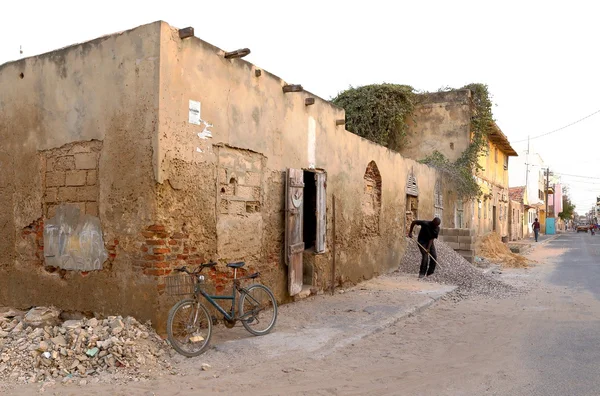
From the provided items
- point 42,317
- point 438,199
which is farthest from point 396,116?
point 42,317

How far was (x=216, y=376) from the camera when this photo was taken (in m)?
4.79

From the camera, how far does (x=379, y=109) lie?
2112 centimetres

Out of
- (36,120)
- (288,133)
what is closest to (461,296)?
(288,133)

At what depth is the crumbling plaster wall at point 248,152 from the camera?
19.4 feet

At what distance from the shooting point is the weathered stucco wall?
2117 cm

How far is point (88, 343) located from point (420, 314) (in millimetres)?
5107

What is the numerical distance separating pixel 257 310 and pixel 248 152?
7.45 feet

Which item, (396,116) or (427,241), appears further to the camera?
(396,116)

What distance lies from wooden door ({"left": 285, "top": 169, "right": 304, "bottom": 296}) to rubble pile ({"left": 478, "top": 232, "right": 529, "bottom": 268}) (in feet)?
34.3

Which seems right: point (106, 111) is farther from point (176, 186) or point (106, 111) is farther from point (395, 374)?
point (395, 374)

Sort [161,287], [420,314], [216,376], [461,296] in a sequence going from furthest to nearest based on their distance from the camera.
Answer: [461,296], [420,314], [161,287], [216,376]

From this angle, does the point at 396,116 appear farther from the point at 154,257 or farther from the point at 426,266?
the point at 154,257

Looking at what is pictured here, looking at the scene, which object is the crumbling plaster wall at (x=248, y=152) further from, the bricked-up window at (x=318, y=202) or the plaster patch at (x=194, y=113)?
the bricked-up window at (x=318, y=202)

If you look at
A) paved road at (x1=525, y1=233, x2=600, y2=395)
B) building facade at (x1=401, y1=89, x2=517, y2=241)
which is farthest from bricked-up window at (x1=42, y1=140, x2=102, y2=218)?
building facade at (x1=401, y1=89, x2=517, y2=241)
